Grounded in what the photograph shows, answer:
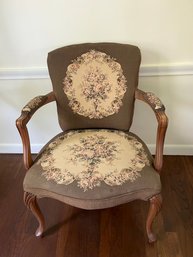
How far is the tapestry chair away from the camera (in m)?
1.21

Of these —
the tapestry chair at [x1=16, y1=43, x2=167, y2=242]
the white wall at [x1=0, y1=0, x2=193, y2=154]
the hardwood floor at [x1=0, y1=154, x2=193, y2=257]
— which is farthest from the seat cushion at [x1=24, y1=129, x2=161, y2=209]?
the white wall at [x1=0, y1=0, x2=193, y2=154]

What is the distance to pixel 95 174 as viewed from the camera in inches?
48.4

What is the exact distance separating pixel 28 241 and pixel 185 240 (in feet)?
2.63

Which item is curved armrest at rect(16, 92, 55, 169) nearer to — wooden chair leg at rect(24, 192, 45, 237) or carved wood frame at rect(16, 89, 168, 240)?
carved wood frame at rect(16, 89, 168, 240)

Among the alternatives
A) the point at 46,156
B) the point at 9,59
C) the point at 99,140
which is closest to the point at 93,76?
the point at 99,140

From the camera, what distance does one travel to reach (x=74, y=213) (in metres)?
1.65

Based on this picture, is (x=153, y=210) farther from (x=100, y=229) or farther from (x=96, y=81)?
(x=96, y=81)

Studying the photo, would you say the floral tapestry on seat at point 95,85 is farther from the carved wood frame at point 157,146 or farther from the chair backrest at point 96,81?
the carved wood frame at point 157,146

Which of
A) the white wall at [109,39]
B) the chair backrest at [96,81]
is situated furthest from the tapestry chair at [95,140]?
the white wall at [109,39]

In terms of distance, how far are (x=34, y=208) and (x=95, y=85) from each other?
27.2 inches

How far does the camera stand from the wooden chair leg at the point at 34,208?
1.34m

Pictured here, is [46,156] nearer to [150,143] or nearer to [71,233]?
[71,233]

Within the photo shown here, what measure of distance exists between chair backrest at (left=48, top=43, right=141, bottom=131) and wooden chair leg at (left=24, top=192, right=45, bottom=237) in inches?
17.7

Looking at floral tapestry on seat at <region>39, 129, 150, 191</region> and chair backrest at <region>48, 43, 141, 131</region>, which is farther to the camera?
chair backrest at <region>48, 43, 141, 131</region>
